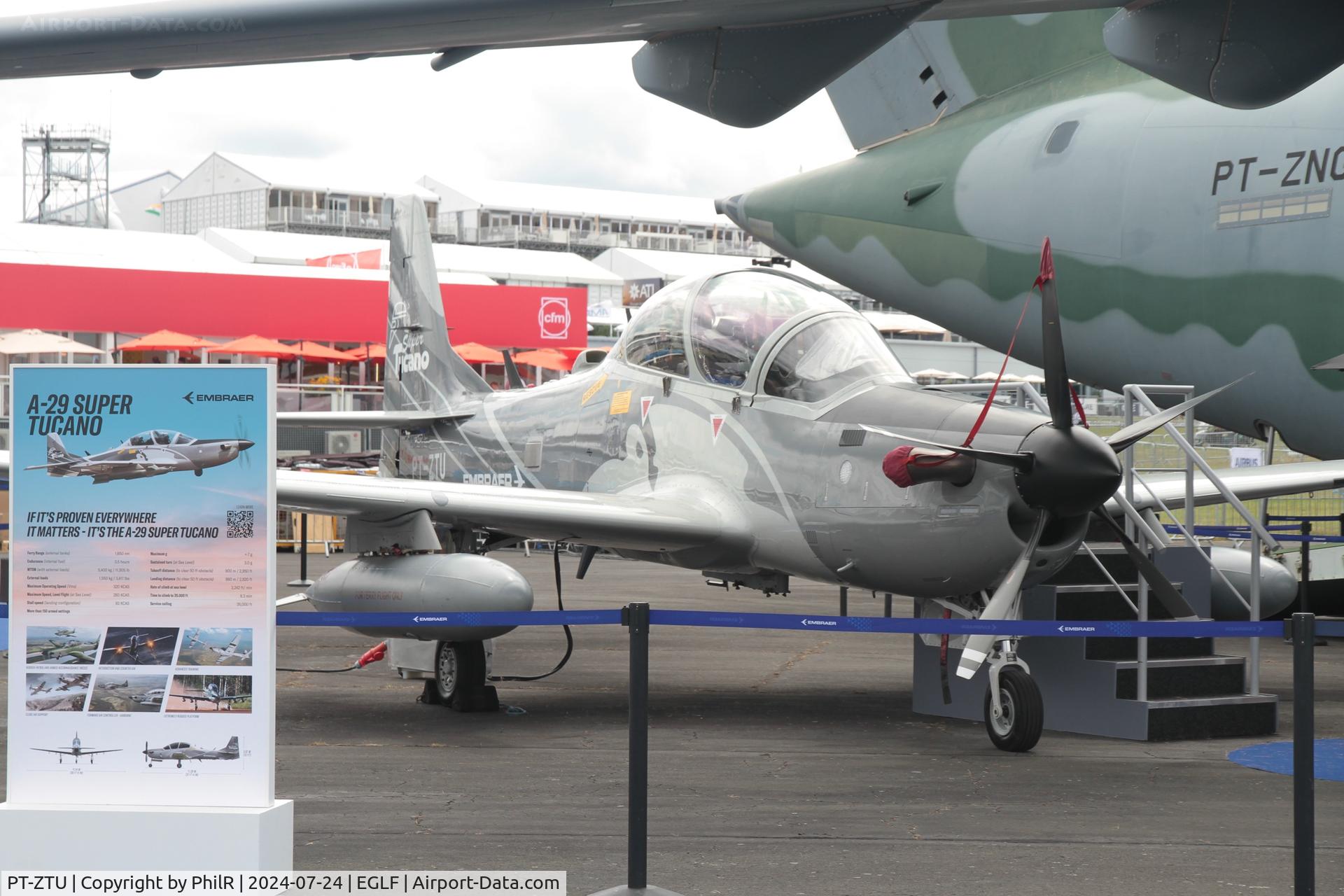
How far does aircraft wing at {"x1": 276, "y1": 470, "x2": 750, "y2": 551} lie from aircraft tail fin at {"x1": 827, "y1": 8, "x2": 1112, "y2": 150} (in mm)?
3665

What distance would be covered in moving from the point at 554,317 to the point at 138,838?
36163mm

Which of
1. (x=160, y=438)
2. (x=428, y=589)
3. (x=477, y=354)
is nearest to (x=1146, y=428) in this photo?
(x=428, y=589)

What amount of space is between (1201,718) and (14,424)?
6.59m

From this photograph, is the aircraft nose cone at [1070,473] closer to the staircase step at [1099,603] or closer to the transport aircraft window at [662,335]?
the staircase step at [1099,603]

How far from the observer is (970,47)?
420 inches

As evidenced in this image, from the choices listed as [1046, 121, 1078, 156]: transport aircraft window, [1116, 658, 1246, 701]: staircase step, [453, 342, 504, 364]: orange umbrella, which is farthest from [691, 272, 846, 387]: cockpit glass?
[453, 342, 504, 364]: orange umbrella

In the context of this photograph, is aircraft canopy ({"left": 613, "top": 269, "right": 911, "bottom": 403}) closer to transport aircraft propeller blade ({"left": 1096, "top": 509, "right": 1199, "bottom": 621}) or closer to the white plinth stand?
transport aircraft propeller blade ({"left": 1096, "top": 509, "right": 1199, "bottom": 621})

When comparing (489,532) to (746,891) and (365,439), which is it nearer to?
(746,891)

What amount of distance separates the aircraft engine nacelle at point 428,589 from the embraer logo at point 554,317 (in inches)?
1222

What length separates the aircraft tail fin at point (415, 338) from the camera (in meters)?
13.0

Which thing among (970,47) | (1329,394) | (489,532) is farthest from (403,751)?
(970,47)

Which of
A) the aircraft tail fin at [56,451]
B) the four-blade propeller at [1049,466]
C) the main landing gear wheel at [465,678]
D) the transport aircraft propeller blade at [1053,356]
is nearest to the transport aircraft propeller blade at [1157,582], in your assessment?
the four-blade propeller at [1049,466]

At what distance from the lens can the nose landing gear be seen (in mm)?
7625

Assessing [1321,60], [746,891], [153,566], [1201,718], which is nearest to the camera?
[1321,60]
